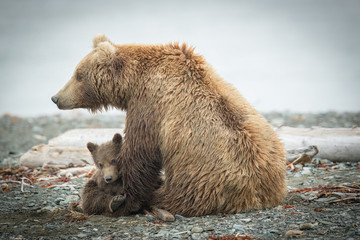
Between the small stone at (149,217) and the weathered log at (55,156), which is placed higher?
the weathered log at (55,156)

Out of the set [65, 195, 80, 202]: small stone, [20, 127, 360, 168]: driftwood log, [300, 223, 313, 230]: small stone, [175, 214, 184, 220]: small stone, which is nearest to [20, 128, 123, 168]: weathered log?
[20, 127, 360, 168]: driftwood log

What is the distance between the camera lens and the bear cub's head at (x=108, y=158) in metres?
5.84

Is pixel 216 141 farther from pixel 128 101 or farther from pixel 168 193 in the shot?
pixel 128 101

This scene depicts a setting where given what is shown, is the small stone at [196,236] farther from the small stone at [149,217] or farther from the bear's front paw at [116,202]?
the bear's front paw at [116,202]

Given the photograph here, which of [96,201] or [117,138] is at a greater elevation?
[117,138]

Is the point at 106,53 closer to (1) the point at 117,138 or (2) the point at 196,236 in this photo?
(1) the point at 117,138

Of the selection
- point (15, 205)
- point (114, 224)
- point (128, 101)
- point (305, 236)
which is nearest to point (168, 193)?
point (114, 224)

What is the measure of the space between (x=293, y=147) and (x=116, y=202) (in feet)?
14.6

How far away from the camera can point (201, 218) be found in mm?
5258

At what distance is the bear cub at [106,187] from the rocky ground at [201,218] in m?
0.18

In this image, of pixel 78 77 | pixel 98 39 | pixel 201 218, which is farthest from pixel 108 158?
pixel 98 39

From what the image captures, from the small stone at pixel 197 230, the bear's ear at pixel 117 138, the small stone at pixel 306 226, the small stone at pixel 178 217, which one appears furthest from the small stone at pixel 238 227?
the bear's ear at pixel 117 138

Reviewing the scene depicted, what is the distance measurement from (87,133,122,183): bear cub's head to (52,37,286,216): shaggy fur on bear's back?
0.30 meters

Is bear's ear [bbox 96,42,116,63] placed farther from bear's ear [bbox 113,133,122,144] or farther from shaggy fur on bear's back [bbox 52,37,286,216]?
bear's ear [bbox 113,133,122,144]
